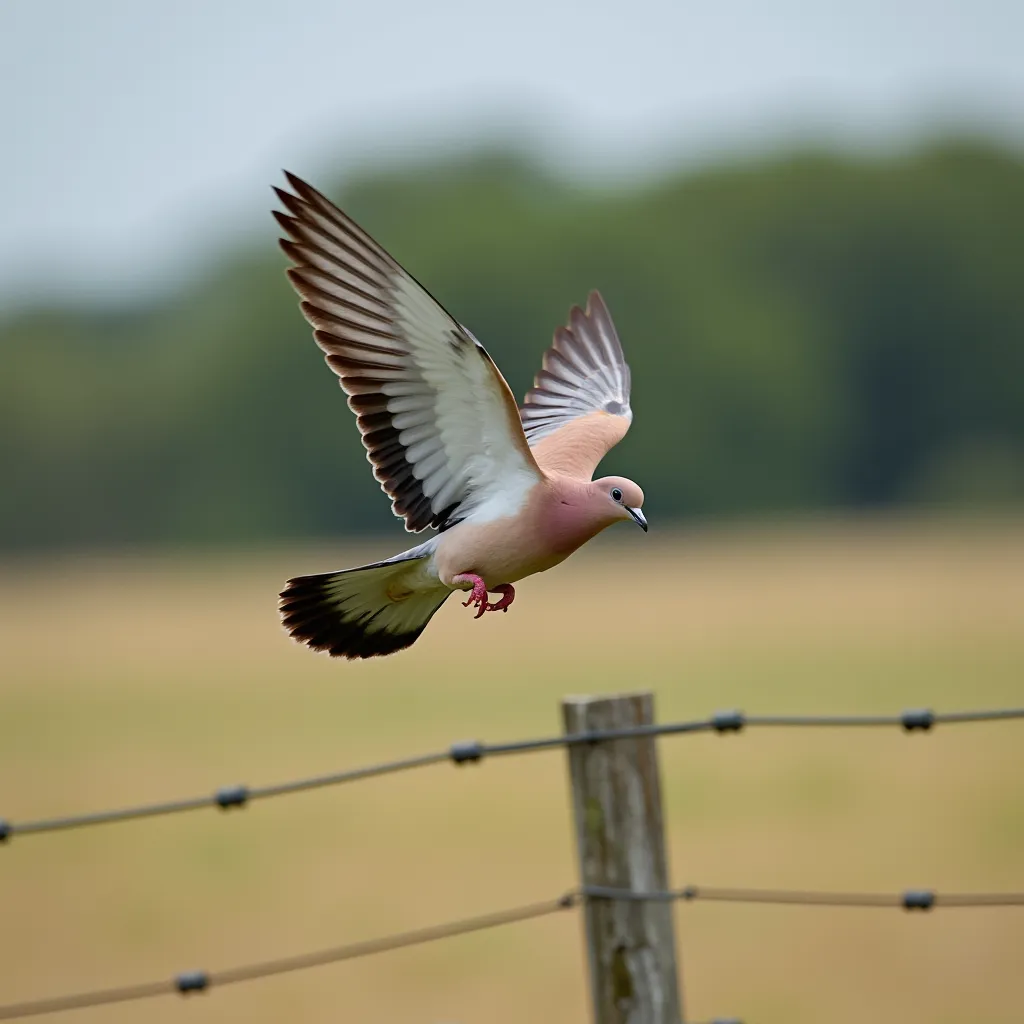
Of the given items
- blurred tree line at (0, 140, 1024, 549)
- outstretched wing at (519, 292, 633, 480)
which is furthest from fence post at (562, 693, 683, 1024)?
blurred tree line at (0, 140, 1024, 549)

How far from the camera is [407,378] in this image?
4.45 meters

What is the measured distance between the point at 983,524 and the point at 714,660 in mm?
19552

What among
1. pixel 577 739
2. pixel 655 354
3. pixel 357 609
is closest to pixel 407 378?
pixel 357 609

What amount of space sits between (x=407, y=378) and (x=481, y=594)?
89 centimetres

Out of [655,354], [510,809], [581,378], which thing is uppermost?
[655,354]

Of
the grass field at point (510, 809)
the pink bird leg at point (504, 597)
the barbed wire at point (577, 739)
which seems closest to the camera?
the pink bird leg at point (504, 597)

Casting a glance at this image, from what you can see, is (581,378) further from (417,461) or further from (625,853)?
(625,853)

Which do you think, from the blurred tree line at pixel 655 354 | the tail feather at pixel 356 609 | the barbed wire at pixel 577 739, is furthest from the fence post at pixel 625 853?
the blurred tree line at pixel 655 354

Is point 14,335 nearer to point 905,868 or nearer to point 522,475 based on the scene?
point 905,868

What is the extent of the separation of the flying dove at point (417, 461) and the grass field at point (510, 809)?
24.2 feet

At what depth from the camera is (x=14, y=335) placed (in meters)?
74.2

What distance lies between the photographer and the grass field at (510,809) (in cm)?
1249

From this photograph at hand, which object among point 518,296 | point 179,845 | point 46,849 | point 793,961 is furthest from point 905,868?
point 518,296

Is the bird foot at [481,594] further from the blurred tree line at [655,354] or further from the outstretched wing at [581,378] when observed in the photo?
the blurred tree line at [655,354]
